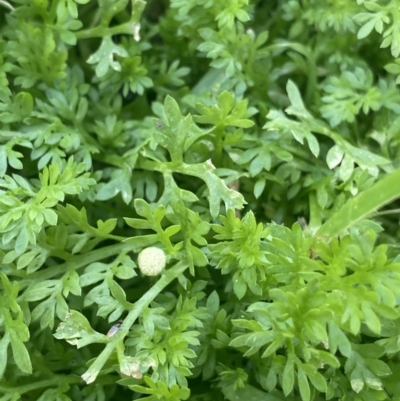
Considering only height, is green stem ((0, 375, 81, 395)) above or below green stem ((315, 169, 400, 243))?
below

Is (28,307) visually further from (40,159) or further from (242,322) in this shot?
(242,322)

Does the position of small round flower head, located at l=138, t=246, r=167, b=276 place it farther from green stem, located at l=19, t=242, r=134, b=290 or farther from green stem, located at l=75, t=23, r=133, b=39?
green stem, located at l=75, t=23, r=133, b=39

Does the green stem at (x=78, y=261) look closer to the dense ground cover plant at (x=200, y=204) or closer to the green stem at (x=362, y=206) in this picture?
the dense ground cover plant at (x=200, y=204)

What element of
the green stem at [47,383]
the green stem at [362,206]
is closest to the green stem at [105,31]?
the green stem at [362,206]

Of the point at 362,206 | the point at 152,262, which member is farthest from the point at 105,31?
the point at 362,206

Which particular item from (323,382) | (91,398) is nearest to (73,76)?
(91,398)

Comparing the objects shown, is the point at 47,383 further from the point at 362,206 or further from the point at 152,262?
the point at 362,206

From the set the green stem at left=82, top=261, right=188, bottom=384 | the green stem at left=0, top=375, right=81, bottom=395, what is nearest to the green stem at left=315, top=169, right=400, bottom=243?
the green stem at left=82, top=261, right=188, bottom=384
